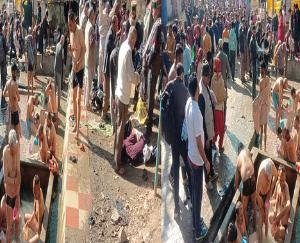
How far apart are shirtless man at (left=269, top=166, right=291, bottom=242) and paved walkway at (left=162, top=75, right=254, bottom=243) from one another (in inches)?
32.7

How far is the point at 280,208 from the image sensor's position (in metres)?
7.90

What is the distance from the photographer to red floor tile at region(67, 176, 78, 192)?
26.2ft

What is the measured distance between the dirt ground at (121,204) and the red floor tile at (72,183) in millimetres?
276

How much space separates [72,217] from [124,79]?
2.34 meters

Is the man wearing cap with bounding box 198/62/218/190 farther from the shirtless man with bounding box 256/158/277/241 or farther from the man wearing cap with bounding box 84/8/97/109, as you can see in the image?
the man wearing cap with bounding box 84/8/97/109

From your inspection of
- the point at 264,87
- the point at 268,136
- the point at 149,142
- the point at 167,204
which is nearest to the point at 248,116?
the point at 268,136

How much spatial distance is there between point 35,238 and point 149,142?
3.11m

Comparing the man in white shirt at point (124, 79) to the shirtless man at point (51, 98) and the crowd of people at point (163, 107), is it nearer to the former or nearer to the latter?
the crowd of people at point (163, 107)

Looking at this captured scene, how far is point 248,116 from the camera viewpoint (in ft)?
42.3

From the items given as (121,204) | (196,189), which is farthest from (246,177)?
(121,204)

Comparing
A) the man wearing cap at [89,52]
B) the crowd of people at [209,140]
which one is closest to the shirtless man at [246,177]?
the crowd of people at [209,140]

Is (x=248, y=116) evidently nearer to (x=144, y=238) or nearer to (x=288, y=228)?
(x=288, y=228)

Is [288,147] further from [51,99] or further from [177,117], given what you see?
[51,99]

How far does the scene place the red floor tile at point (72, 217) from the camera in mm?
6934
